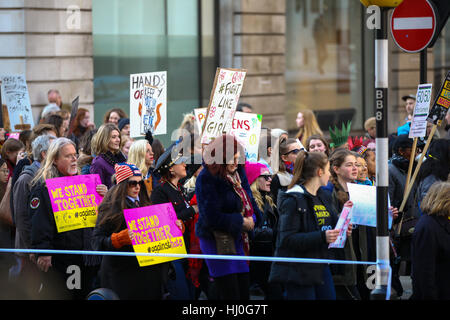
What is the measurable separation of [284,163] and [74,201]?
2.38 m

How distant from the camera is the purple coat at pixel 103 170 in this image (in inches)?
332

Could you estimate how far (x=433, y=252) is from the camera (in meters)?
6.56

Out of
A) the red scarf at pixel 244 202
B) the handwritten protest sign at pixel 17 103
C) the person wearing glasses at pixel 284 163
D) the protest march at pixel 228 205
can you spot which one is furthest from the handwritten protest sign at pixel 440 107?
the handwritten protest sign at pixel 17 103

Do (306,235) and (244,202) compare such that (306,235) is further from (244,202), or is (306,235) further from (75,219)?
(75,219)

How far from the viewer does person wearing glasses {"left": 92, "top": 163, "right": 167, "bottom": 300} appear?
664 cm

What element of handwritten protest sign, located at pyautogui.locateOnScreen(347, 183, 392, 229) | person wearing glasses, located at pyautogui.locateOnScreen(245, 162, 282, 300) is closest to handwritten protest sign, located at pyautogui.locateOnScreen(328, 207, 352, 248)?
handwritten protest sign, located at pyautogui.locateOnScreen(347, 183, 392, 229)

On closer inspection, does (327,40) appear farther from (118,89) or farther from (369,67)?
(118,89)

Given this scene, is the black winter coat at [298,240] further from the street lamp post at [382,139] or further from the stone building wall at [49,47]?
the stone building wall at [49,47]

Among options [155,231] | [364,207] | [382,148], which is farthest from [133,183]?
[382,148]

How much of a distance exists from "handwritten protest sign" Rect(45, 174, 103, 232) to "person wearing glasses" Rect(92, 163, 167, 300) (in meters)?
0.51

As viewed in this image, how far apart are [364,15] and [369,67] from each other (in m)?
1.24

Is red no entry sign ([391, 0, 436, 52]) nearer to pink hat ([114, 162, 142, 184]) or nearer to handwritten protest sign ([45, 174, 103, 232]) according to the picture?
pink hat ([114, 162, 142, 184])

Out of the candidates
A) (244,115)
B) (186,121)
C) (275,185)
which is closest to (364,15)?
(186,121)
